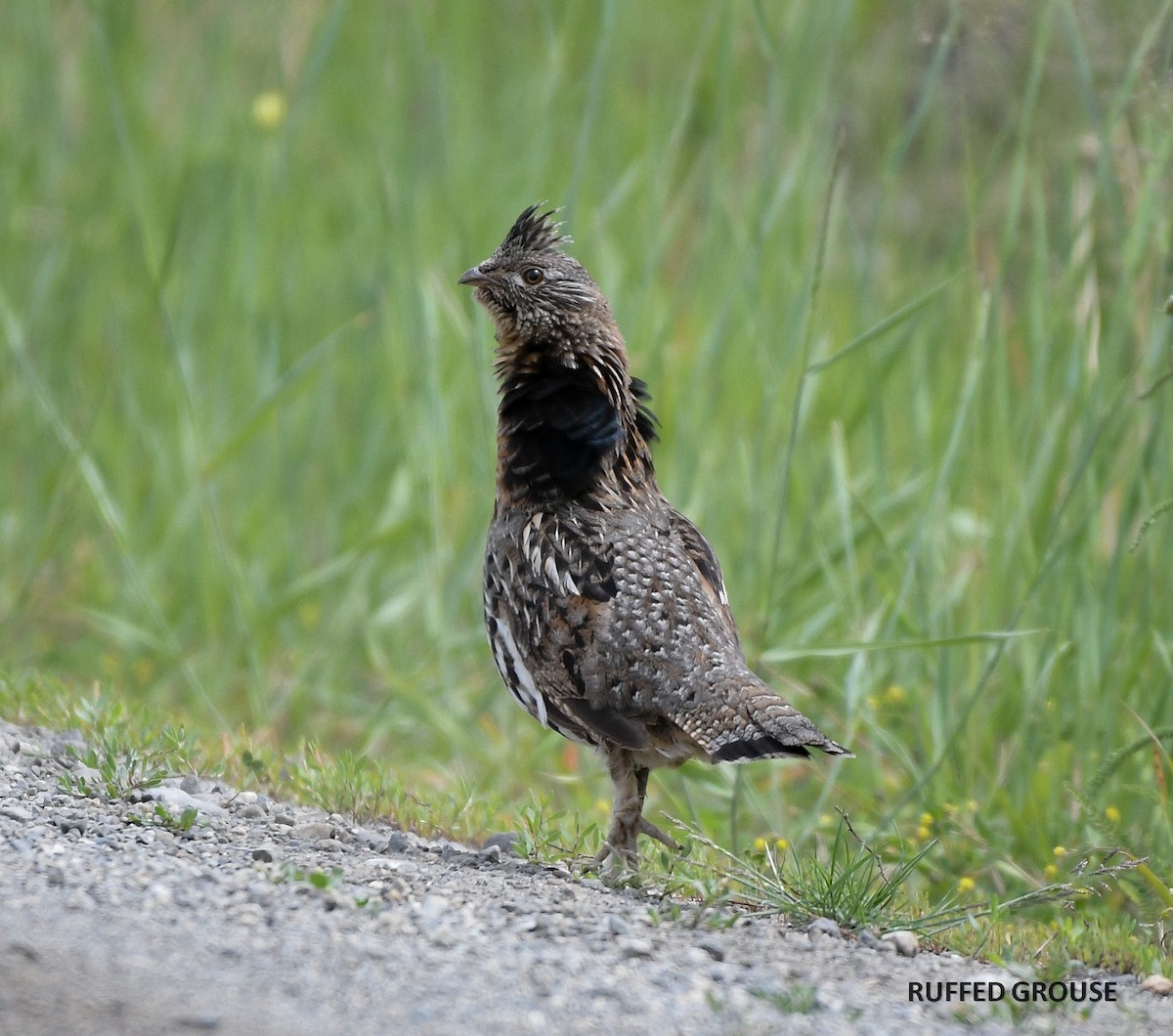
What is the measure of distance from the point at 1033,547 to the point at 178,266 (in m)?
5.02

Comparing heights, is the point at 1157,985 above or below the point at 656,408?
below

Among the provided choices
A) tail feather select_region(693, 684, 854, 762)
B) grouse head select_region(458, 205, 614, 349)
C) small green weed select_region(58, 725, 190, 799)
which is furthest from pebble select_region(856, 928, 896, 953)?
grouse head select_region(458, 205, 614, 349)

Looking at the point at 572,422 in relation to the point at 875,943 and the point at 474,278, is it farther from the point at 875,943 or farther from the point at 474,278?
the point at 875,943

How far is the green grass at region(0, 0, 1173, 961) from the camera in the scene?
19.0 feet

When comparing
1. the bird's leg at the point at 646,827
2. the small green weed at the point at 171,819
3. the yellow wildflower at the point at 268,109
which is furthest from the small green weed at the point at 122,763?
the yellow wildflower at the point at 268,109

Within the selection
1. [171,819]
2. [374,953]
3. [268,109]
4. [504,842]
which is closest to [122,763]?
[171,819]

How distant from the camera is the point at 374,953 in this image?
343 centimetres

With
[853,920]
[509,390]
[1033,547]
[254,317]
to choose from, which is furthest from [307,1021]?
[254,317]

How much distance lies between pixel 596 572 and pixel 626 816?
30.2 inches

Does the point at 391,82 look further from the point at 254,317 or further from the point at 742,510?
the point at 742,510

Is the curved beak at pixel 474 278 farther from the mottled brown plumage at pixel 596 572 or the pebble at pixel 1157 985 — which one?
the pebble at pixel 1157 985

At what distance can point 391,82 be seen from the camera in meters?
8.02

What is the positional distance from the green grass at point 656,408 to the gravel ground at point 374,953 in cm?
66

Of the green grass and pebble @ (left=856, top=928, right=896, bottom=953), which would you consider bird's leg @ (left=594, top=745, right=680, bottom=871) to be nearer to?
the green grass
